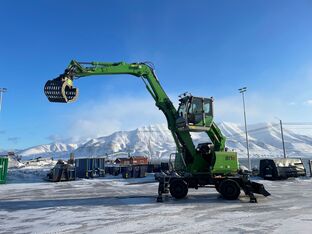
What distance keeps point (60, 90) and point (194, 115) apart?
620cm

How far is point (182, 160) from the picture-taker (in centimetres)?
1670

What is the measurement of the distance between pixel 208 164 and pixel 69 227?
8176mm

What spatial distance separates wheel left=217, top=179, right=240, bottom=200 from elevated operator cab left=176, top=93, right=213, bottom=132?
2.65 meters

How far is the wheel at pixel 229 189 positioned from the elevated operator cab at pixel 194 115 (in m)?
2.65

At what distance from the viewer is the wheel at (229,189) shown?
15523 millimetres

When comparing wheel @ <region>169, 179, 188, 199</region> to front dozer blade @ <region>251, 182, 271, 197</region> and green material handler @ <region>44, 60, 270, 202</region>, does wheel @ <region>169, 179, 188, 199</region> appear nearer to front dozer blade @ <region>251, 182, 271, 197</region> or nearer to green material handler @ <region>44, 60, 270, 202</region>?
green material handler @ <region>44, 60, 270, 202</region>

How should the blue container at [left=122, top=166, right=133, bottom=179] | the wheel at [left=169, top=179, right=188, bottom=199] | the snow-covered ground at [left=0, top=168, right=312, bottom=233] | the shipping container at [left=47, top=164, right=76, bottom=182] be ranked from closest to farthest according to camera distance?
the snow-covered ground at [left=0, top=168, right=312, bottom=233] → the wheel at [left=169, top=179, right=188, bottom=199] → the shipping container at [left=47, top=164, right=76, bottom=182] → the blue container at [left=122, top=166, right=133, bottom=179]

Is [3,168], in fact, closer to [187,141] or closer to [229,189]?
[187,141]

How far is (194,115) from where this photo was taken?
16.2m

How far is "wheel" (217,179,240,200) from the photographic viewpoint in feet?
50.9

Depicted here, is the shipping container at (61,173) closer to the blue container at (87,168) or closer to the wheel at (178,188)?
the blue container at (87,168)

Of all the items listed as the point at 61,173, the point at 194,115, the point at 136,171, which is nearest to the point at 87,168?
the point at 61,173

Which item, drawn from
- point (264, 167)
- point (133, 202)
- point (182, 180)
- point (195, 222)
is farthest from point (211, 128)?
point (264, 167)

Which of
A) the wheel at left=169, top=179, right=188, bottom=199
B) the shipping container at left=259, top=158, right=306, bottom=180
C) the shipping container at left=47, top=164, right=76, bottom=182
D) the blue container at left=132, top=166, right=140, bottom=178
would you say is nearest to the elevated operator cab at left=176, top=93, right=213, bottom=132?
the wheel at left=169, top=179, right=188, bottom=199
